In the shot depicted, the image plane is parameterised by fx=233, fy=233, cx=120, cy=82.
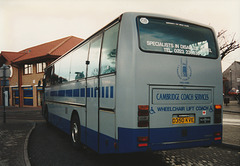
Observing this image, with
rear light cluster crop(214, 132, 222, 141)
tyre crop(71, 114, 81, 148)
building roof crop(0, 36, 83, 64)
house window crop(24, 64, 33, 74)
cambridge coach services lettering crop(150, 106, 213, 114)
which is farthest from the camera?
house window crop(24, 64, 33, 74)

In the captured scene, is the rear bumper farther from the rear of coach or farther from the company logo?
the company logo

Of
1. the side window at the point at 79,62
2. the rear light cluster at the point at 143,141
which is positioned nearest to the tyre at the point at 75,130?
the side window at the point at 79,62

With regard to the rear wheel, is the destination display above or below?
above

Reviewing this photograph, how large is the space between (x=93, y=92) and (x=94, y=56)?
854mm

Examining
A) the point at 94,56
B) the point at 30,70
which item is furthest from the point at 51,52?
the point at 94,56

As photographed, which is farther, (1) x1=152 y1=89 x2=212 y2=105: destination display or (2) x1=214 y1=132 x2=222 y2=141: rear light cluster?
(2) x1=214 y1=132 x2=222 y2=141: rear light cluster

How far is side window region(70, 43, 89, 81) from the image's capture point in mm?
6106

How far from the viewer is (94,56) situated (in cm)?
543

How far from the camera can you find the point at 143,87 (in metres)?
4.16

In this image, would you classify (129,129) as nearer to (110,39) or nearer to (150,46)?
(150,46)

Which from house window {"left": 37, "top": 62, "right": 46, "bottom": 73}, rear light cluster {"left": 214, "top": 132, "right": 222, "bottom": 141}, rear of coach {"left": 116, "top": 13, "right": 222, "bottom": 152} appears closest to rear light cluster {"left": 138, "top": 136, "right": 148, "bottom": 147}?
rear of coach {"left": 116, "top": 13, "right": 222, "bottom": 152}

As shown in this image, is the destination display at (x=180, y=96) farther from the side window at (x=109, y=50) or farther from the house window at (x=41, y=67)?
the house window at (x=41, y=67)

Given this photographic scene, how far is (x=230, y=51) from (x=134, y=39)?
2355cm

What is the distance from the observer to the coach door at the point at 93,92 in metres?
5.08
